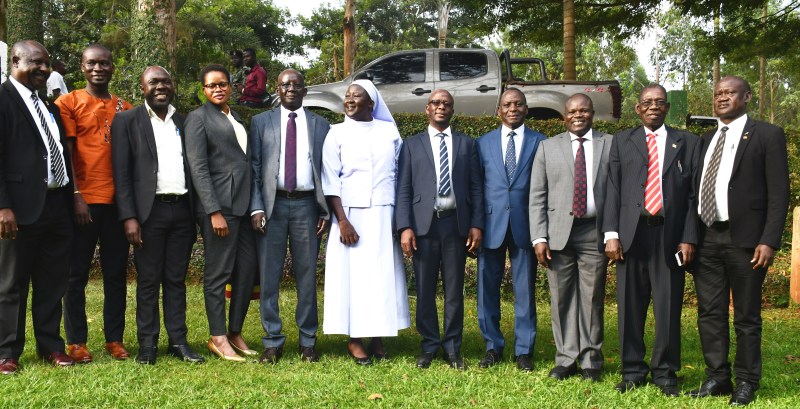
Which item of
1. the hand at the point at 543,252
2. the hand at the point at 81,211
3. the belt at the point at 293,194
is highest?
the belt at the point at 293,194

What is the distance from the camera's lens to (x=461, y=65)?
1320cm

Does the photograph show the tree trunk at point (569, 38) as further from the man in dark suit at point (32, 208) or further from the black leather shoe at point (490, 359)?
the man in dark suit at point (32, 208)

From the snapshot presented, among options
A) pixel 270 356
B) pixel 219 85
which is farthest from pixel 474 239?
pixel 219 85

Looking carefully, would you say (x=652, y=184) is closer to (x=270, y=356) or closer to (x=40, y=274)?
(x=270, y=356)

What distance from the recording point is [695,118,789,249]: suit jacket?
4.89 meters

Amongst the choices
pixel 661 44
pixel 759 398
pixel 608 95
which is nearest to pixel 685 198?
pixel 759 398

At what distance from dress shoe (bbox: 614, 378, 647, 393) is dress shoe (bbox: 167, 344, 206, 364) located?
121 inches

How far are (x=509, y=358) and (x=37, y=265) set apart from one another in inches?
142

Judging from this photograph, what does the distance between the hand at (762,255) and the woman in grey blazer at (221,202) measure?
11.8 ft

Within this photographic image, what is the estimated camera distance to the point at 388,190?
19.8ft

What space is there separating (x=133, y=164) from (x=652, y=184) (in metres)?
3.71

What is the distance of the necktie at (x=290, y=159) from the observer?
19.5 feet

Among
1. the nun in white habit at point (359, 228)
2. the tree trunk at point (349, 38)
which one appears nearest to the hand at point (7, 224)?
the nun in white habit at point (359, 228)

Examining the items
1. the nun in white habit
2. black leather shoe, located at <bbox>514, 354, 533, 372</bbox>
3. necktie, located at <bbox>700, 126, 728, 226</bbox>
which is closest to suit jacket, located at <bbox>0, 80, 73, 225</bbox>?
the nun in white habit
